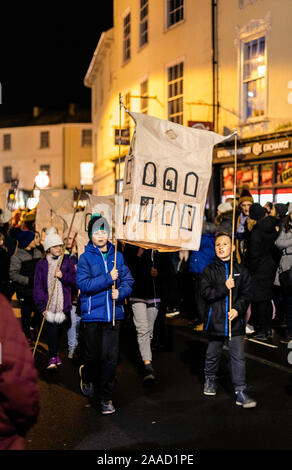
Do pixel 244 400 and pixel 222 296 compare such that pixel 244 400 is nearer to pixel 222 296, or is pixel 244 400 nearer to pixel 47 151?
pixel 222 296

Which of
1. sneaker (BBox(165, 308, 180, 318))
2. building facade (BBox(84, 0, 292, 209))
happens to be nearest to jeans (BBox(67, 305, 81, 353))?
sneaker (BBox(165, 308, 180, 318))

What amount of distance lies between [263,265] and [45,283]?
12.0ft

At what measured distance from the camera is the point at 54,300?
755cm

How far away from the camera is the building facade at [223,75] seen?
1602cm

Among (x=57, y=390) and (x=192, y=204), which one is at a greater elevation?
(x=192, y=204)

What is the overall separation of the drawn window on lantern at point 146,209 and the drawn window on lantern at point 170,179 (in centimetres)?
22

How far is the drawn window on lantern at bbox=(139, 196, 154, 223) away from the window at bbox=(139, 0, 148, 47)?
60.9 feet

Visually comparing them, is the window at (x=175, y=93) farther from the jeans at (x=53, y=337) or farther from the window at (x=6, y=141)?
the window at (x=6, y=141)

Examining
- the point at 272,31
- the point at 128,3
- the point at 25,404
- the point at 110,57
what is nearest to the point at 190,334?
the point at 25,404

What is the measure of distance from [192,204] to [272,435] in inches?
96.3

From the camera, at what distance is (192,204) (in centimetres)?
627

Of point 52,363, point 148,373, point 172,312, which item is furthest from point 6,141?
point 148,373

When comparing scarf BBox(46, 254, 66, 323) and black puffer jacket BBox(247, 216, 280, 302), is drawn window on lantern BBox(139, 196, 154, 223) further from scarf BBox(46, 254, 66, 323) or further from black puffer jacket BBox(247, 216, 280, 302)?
black puffer jacket BBox(247, 216, 280, 302)

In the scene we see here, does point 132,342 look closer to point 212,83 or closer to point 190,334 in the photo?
point 190,334
